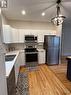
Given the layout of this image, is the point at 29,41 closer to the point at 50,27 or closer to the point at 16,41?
the point at 16,41

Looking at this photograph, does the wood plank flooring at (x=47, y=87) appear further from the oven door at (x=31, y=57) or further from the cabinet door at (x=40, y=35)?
the cabinet door at (x=40, y=35)

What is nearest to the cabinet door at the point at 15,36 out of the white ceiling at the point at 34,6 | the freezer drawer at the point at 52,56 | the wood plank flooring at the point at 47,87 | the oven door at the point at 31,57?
the oven door at the point at 31,57

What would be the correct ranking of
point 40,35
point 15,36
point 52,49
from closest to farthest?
point 15,36 < point 52,49 < point 40,35

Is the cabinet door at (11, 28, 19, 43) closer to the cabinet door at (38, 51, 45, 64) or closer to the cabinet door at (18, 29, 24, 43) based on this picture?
the cabinet door at (18, 29, 24, 43)

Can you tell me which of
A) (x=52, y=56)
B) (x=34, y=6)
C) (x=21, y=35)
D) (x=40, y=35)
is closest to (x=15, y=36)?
(x=21, y=35)

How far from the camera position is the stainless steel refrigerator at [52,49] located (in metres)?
5.05

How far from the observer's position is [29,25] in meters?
5.48

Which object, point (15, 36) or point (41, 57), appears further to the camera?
point (41, 57)

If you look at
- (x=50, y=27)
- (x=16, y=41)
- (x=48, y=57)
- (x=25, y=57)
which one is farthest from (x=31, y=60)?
(x=50, y=27)

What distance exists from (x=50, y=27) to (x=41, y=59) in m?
2.22

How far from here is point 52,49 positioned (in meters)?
5.09

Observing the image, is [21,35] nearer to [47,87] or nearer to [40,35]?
[40,35]


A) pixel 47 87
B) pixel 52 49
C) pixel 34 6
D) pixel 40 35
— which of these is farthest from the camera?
pixel 40 35

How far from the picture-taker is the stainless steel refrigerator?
5.05 metres
